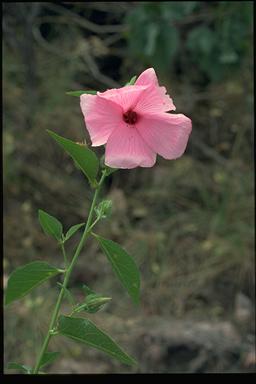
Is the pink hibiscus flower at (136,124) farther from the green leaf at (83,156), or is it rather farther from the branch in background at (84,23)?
the branch in background at (84,23)

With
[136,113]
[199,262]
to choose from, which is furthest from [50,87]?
[136,113]

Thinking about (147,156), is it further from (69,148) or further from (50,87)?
(50,87)

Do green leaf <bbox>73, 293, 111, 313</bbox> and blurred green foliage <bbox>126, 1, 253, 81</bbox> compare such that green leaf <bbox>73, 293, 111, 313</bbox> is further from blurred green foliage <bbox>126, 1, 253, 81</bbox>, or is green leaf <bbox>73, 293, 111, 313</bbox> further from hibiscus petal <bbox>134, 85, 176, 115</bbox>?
blurred green foliage <bbox>126, 1, 253, 81</bbox>

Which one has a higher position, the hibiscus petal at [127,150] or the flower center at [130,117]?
the flower center at [130,117]

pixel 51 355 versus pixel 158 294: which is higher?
pixel 51 355

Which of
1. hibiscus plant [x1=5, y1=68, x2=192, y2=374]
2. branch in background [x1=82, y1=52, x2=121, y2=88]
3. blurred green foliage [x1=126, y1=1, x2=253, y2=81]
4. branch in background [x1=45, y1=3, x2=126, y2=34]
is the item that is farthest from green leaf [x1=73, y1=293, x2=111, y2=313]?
branch in background [x1=45, y1=3, x2=126, y2=34]

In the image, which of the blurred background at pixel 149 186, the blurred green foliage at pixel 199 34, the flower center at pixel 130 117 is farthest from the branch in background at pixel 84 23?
the flower center at pixel 130 117
